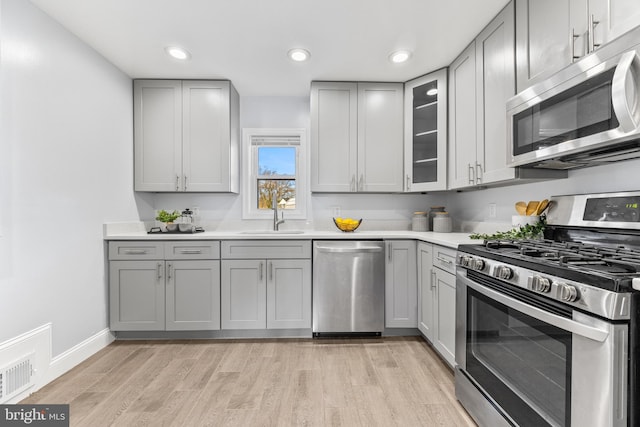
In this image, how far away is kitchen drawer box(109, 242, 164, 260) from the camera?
267 cm

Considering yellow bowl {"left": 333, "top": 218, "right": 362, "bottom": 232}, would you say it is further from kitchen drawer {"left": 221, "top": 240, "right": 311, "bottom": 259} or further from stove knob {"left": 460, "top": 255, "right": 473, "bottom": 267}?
stove knob {"left": 460, "top": 255, "right": 473, "bottom": 267}

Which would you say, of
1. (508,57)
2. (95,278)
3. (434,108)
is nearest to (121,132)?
(95,278)

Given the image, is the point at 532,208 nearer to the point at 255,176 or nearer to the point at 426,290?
the point at 426,290

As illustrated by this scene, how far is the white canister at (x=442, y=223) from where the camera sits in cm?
302

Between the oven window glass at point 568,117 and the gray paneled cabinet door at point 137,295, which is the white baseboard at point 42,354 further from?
the oven window glass at point 568,117

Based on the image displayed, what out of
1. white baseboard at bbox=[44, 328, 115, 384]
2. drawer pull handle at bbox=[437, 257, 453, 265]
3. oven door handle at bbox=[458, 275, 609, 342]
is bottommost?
white baseboard at bbox=[44, 328, 115, 384]

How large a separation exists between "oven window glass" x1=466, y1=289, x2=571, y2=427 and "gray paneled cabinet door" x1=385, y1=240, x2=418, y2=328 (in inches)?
42.7

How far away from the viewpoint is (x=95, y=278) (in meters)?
2.53

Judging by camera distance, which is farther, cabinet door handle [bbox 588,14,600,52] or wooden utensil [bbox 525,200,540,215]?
wooden utensil [bbox 525,200,540,215]

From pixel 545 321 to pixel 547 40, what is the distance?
4.74ft

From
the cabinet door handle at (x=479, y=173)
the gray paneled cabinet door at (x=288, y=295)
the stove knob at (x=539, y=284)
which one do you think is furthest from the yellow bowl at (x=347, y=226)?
the stove knob at (x=539, y=284)

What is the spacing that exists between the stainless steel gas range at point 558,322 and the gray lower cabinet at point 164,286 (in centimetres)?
202

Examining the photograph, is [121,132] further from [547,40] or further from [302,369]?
[547,40]

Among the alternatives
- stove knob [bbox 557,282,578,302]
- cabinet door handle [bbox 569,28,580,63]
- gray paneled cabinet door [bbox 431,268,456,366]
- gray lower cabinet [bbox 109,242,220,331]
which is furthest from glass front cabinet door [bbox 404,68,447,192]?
gray lower cabinet [bbox 109,242,220,331]
